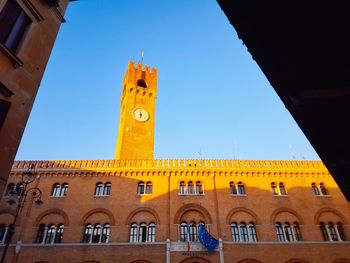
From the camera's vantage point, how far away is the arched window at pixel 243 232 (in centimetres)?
1875

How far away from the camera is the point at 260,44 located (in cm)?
279

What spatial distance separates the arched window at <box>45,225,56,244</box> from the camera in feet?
60.2

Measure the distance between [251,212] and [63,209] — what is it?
1379 centimetres

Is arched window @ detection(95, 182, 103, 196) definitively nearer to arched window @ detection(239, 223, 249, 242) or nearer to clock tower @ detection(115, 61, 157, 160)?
clock tower @ detection(115, 61, 157, 160)

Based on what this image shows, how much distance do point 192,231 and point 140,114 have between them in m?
15.9

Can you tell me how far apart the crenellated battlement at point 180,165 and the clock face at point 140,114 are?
9595 mm

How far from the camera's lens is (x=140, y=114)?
30859mm

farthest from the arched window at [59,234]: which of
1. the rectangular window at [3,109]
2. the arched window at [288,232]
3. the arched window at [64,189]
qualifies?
the rectangular window at [3,109]

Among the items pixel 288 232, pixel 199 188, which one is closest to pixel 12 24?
pixel 199 188

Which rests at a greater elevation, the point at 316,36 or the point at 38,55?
the point at 38,55

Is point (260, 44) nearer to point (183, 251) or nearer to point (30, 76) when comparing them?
point (30, 76)

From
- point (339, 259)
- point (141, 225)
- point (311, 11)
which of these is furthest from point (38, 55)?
point (339, 259)

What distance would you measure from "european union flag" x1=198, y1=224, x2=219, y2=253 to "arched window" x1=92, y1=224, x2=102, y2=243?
6954 millimetres

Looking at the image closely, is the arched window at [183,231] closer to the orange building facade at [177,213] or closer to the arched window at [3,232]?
the orange building facade at [177,213]
